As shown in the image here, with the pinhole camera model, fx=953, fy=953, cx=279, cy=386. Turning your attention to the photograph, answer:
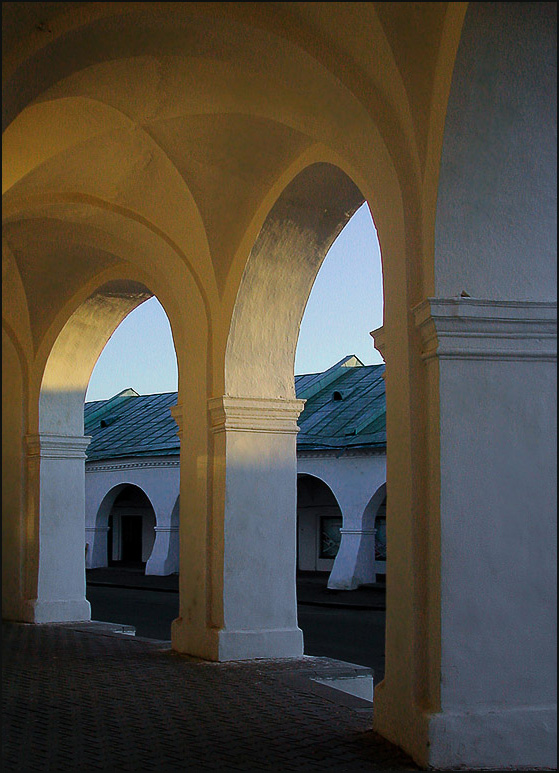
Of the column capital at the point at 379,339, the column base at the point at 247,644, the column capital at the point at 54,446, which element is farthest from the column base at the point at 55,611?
the column capital at the point at 379,339

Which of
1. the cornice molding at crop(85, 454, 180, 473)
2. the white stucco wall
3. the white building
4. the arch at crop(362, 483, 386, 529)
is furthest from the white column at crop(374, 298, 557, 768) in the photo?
the cornice molding at crop(85, 454, 180, 473)

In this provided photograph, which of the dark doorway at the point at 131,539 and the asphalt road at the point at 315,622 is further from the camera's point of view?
the dark doorway at the point at 131,539

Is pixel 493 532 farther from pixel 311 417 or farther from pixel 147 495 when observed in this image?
pixel 147 495

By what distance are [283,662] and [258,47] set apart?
5.73m

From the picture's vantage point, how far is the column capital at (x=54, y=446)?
540 inches

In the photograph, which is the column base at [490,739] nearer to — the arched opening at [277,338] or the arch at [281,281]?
the arched opening at [277,338]

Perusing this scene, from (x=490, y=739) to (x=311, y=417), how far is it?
21206 mm

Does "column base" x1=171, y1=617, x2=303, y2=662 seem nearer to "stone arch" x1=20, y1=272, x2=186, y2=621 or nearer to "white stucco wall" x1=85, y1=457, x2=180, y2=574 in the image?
"stone arch" x1=20, y1=272, x2=186, y2=621

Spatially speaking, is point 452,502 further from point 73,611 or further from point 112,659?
point 73,611

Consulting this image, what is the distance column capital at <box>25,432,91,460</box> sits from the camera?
1372 cm

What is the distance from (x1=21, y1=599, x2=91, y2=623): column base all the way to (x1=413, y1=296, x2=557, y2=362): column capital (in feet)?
31.1

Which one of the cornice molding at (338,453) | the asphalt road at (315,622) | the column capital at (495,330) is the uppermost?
the column capital at (495,330)

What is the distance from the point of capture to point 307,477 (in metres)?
28.2

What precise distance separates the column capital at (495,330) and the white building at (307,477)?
1723cm
